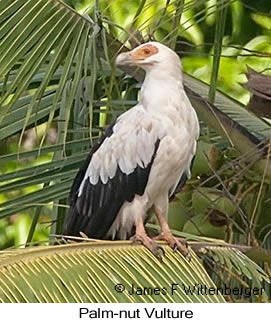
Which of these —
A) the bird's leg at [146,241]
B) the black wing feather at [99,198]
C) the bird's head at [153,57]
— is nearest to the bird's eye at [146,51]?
the bird's head at [153,57]

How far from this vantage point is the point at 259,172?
2.48m

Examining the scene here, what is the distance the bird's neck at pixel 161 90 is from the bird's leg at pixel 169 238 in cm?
32

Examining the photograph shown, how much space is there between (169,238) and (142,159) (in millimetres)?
212

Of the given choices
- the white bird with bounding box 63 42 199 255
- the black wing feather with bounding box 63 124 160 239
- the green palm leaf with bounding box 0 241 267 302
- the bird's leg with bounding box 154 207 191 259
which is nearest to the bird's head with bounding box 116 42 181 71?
the white bird with bounding box 63 42 199 255

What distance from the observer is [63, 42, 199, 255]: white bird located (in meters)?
2.51

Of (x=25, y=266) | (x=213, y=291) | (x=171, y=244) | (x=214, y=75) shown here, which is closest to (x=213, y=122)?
(x=214, y=75)

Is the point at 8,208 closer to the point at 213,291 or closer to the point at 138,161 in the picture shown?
the point at 138,161

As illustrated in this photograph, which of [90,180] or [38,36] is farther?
[90,180]

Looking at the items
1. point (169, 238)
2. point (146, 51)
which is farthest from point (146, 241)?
point (146, 51)

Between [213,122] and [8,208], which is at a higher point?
[213,122]

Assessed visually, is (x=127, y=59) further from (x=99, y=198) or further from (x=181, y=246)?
(x=181, y=246)

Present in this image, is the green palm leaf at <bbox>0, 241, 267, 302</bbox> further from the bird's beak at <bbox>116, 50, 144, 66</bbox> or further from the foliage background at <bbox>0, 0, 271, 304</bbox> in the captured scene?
the bird's beak at <bbox>116, 50, 144, 66</bbox>

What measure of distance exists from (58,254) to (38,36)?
49 cm

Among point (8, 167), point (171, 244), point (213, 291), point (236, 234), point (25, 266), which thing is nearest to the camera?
point (25, 266)
